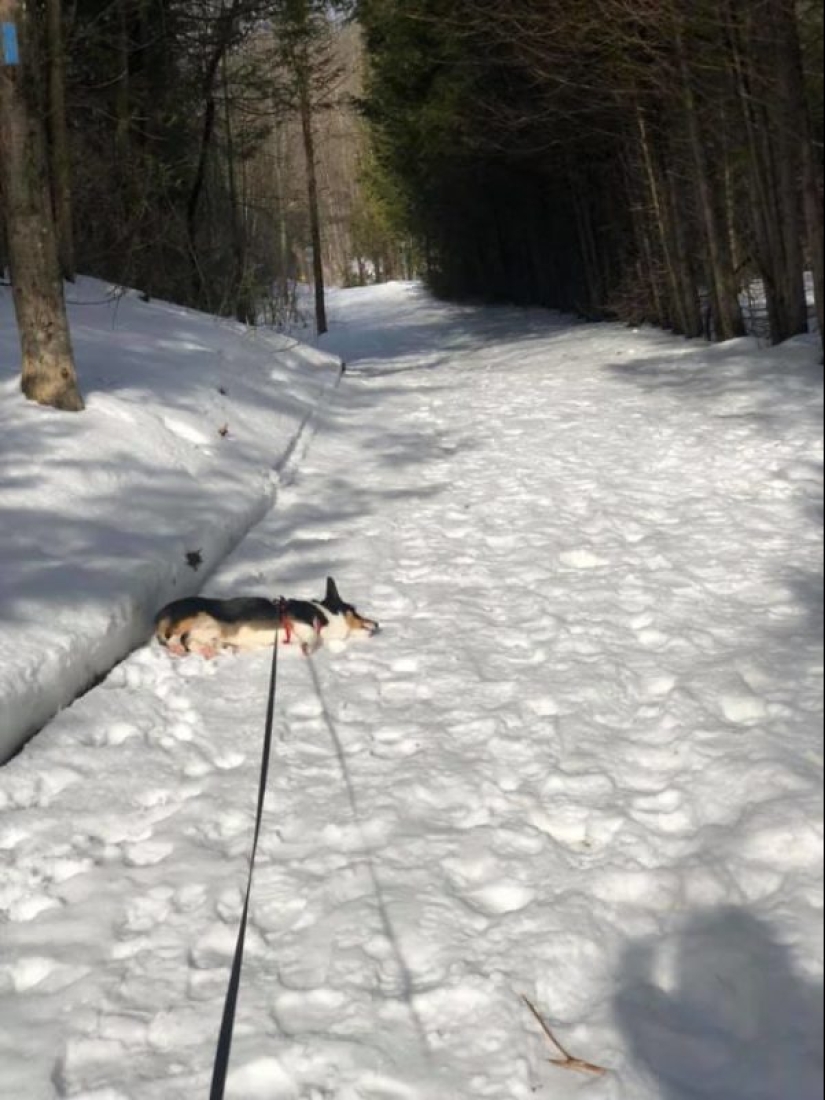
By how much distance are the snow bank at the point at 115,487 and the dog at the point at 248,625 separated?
1.15ft

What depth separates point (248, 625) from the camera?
18.6ft

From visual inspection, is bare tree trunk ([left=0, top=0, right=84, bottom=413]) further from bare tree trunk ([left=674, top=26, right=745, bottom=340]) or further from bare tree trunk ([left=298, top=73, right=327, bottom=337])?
bare tree trunk ([left=298, top=73, right=327, bottom=337])

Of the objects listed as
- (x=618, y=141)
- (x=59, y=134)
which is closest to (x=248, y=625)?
(x=59, y=134)

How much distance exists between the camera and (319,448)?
35.3 feet

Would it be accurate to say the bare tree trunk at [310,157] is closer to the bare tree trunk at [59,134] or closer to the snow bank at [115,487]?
the bare tree trunk at [59,134]

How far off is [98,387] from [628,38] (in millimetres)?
5763

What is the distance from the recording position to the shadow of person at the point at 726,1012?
0.80 meters

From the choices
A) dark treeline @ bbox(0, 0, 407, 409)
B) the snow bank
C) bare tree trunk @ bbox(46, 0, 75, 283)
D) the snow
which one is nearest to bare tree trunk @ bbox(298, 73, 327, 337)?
dark treeline @ bbox(0, 0, 407, 409)

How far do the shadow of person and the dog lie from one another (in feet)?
13.6

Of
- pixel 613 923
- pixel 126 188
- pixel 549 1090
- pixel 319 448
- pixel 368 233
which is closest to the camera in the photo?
pixel 549 1090

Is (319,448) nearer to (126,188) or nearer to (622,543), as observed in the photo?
(622,543)

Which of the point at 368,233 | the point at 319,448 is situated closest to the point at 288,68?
the point at 319,448

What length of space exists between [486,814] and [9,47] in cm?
702

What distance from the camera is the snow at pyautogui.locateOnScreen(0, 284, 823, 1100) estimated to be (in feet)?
3.69
